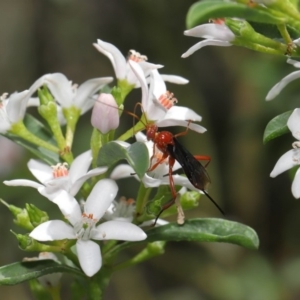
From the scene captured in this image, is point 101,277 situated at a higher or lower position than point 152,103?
lower

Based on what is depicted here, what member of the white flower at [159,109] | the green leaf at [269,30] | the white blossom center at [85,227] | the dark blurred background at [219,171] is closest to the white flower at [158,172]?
the white flower at [159,109]

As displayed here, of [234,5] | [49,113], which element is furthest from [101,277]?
[234,5]

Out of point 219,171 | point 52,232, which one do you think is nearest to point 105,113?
point 52,232

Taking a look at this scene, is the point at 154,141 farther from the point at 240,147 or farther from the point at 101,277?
the point at 240,147

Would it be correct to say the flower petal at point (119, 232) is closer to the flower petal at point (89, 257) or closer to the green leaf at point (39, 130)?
the flower petal at point (89, 257)

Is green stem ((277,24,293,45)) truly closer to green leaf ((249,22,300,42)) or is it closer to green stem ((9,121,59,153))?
green leaf ((249,22,300,42))
